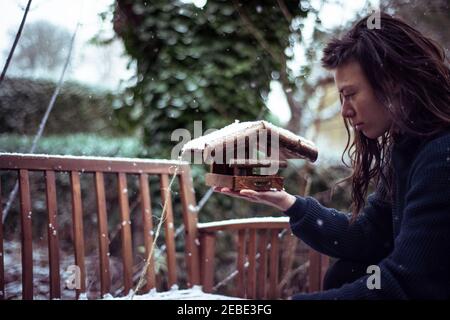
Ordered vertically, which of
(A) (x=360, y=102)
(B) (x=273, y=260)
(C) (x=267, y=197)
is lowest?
(B) (x=273, y=260)

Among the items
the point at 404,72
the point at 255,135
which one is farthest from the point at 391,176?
the point at 255,135

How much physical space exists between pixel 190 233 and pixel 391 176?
1095mm

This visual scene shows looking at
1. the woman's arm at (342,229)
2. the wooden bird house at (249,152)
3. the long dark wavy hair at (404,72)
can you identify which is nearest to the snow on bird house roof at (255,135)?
the wooden bird house at (249,152)

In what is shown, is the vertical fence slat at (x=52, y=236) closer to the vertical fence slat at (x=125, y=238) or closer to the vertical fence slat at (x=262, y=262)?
the vertical fence slat at (x=125, y=238)

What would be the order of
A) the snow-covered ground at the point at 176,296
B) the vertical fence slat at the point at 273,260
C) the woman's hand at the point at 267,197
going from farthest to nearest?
the vertical fence slat at the point at 273,260 < the snow-covered ground at the point at 176,296 < the woman's hand at the point at 267,197

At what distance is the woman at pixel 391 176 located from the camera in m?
1.15

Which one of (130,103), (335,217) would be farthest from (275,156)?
(130,103)

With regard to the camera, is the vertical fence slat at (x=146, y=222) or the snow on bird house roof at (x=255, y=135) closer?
the snow on bird house roof at (x=255, y=135)

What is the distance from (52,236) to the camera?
6.20ft

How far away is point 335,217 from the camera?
1.68m

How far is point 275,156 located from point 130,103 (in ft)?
7.18

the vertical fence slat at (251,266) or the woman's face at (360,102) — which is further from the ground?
the woman's face at (360,102)

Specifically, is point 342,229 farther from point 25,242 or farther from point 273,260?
point 25,242
